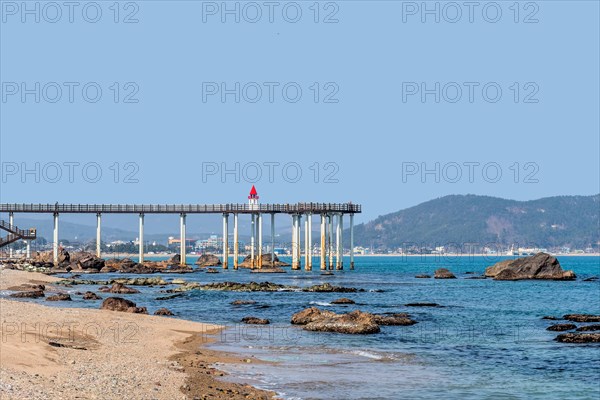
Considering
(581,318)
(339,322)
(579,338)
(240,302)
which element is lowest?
(579,338)

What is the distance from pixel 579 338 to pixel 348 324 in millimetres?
10275

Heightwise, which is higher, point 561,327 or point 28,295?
point 28,295

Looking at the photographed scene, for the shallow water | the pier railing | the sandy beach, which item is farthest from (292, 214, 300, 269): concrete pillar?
the sandy beach

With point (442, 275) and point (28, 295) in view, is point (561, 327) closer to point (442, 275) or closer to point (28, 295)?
point (28, 295)

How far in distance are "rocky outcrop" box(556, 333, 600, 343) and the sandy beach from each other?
15.6 metres

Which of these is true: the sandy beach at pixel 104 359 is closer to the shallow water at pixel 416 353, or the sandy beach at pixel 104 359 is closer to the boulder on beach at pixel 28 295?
the shallow water at pixel 416 353

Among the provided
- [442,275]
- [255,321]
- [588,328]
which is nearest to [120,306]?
[255,321]

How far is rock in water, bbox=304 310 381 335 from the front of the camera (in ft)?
129

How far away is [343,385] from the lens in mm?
25047

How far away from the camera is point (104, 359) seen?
87.9 feet

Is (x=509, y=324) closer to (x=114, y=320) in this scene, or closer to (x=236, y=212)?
(x=114, y=320)

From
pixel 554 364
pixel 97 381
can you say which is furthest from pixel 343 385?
pixel 554 364

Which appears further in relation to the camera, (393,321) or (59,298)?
(59,298)

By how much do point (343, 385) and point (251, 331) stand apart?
15203mm
